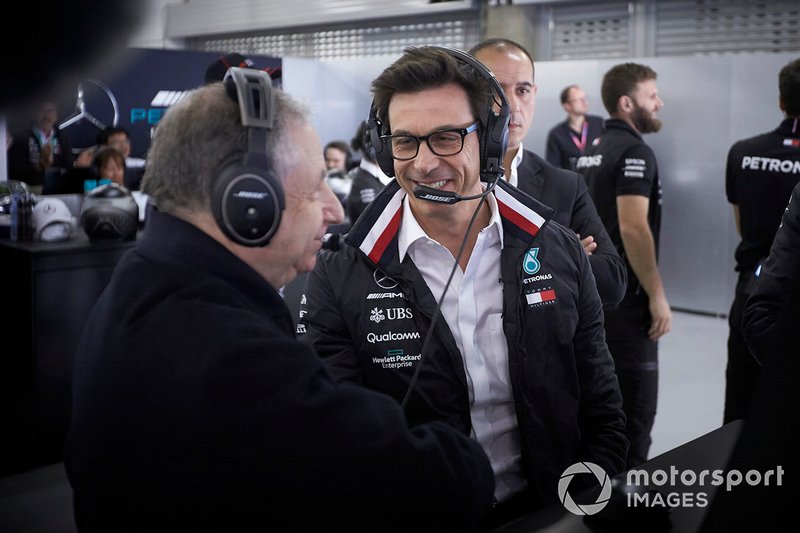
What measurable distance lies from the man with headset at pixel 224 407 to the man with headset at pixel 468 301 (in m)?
0.49

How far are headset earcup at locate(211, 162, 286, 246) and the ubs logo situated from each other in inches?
19.7

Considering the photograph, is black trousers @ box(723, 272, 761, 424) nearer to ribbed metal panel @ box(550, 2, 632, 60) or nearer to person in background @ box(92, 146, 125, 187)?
person in background @ box(92, 146, 125, 187)

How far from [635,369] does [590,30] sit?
6.21 meters

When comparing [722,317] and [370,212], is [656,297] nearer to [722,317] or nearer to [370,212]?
[370,212]

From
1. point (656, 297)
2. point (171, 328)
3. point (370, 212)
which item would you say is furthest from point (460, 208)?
point (656, 297)

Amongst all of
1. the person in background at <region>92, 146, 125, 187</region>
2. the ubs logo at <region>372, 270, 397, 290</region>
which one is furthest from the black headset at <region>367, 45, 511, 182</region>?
the person in background at <region>92, 146, 125, 187</region>

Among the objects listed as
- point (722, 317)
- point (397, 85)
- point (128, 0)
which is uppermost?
point (397, 85)

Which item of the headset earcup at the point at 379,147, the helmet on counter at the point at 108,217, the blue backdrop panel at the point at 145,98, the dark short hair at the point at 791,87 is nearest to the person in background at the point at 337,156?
the blue backdrop panel at the point at 145,98

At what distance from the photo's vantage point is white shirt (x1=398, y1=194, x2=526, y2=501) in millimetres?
1386

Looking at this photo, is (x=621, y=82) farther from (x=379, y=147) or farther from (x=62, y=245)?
(x=62, y=245)

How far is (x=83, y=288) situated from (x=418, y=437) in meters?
2.95

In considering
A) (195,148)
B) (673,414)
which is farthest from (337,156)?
(195,148)

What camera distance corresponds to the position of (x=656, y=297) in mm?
2811

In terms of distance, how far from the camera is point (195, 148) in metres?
0.90
